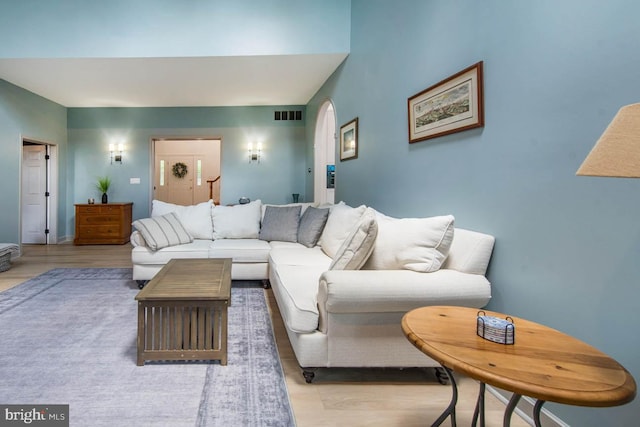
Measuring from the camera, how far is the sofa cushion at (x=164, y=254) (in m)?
3.49

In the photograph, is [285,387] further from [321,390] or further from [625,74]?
[625,74]

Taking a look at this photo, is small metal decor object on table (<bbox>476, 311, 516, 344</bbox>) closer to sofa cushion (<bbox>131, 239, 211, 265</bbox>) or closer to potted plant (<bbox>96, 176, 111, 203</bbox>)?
sofa cushion (<bbox>131, 239, 211, 265</bbox>)

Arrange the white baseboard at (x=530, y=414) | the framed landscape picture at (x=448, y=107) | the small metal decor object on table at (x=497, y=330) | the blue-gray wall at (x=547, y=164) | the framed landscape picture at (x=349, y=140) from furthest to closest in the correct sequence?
the framed landscape picture at (x=349, y=140), the framed landscape picture at (x=448, y=107), the white baseboard at (x=530, y=414), the blue-gray wall at (x=547, y=164), the small metal decor object on table at (x=497, y=330)

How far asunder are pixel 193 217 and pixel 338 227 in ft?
6.51

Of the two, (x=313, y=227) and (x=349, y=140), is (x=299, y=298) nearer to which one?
(x=313, y=227)

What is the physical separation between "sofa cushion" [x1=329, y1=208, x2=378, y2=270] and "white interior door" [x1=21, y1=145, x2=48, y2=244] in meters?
6.51

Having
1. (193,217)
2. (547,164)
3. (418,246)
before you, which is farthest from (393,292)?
(193,217)

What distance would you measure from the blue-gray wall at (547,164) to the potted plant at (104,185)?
20.1ft

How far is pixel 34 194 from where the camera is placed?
6172 mm

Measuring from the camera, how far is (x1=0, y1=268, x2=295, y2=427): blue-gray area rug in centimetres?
159

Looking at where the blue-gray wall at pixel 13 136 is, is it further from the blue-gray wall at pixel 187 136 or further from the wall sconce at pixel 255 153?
the wall sconce at pixel 255 153

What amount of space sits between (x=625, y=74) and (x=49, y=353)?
313 centimetres

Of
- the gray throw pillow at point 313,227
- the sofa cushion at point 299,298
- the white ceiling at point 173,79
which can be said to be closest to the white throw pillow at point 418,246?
the sofa cushion at point 299,298

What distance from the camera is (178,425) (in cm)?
150
